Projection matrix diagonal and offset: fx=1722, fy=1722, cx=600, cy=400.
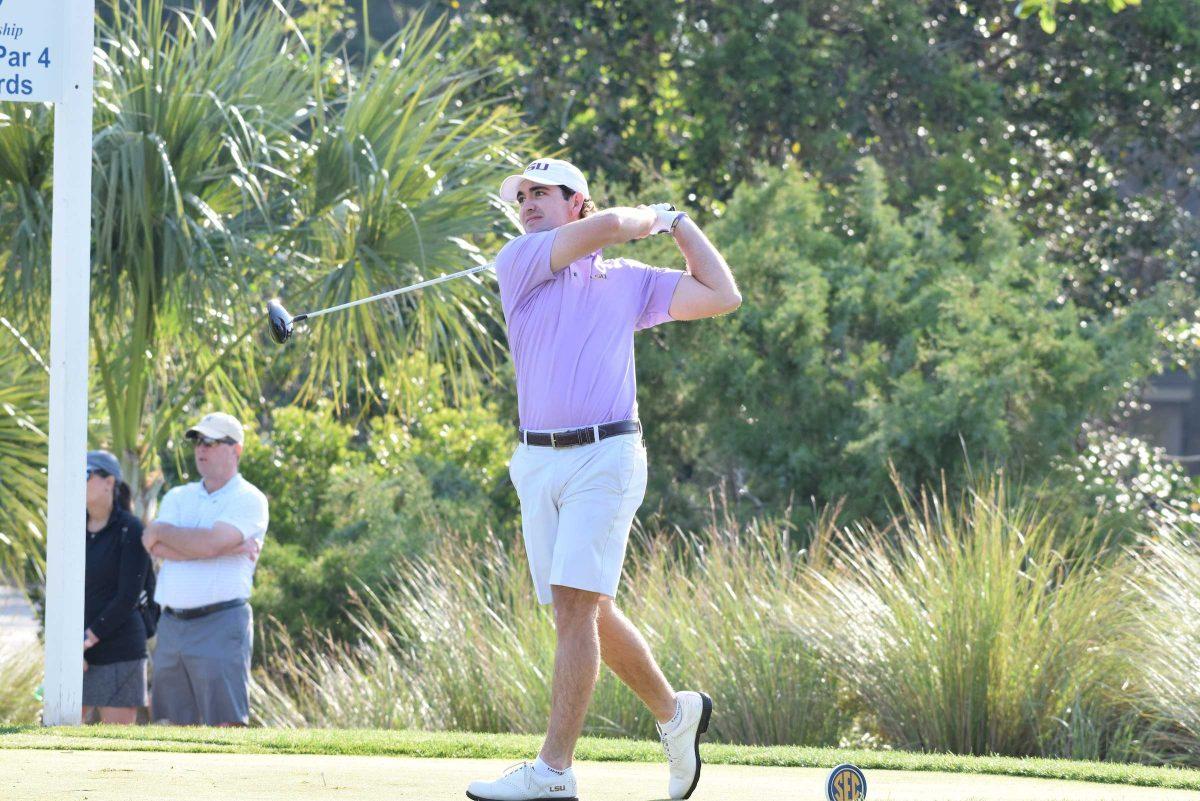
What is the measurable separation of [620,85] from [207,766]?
10.9 metres

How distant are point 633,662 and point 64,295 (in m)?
3.22

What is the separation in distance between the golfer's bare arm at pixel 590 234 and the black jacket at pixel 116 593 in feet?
13.4

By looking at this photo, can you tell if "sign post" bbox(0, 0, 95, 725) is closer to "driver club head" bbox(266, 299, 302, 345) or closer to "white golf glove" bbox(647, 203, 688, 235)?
"driver club head" bbox(266, 299, 302, 345)

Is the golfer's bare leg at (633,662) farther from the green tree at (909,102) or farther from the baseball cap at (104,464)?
the green tree at (909,102)

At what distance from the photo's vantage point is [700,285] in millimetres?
5195

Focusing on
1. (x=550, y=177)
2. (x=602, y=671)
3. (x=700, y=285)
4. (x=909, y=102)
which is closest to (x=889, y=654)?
(x=602, y=671)

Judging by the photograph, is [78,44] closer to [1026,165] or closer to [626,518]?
[626,518]

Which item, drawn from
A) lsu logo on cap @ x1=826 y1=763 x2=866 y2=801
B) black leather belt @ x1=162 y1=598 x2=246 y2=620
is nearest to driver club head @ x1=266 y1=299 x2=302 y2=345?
black leather belt @ x1=162 y1=598 x2=246 y2=620

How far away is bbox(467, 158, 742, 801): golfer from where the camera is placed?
483 cm

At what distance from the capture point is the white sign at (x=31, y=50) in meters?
6.95

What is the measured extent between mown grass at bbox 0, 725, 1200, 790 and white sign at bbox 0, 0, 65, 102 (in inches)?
101

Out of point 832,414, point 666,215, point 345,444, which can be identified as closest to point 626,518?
point 666,215

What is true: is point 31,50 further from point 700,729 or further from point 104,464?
point 700,729

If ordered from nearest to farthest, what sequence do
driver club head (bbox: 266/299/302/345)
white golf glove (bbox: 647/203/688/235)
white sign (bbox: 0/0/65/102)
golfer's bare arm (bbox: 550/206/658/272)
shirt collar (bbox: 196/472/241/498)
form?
golfer's bare arm (bbox: 550/206/658/272) → white golf glove (bbox: 647/203/688/235) → driver club head (bbox: 266/299/302/345) → white sign (bbox: 0/0/65/102) → shirt collar (bbox: 196/472/241/498)
